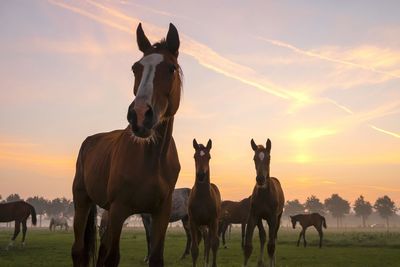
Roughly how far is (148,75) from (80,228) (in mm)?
3403

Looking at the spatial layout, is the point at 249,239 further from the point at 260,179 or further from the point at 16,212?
the point at 16,212

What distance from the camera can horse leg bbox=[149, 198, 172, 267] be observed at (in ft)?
15.1

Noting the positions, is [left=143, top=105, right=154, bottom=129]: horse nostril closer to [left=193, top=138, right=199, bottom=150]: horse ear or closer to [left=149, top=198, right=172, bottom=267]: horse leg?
[left=149, top=198, right=172, bottom=267]: horse leg

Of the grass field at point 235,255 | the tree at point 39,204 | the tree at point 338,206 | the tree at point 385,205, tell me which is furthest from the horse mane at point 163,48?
the tree at point 338,206

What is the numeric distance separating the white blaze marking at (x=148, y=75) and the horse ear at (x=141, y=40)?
1.73 ft

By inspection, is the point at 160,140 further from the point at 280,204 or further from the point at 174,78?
the point at 280,204

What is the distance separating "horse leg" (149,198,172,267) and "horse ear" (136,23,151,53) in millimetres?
1941

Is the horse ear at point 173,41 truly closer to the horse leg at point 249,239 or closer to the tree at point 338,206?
the horse leg at point 249,239

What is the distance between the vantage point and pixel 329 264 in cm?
1465

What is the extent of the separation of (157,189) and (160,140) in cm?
60

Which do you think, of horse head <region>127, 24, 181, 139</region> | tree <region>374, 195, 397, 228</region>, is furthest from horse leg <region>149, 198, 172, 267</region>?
tree <region>374, 195, 397, 228</region>

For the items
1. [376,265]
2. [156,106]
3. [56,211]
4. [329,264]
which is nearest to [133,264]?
[329,264]

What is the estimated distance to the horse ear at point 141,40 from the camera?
4.95m

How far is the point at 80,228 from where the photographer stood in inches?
252
